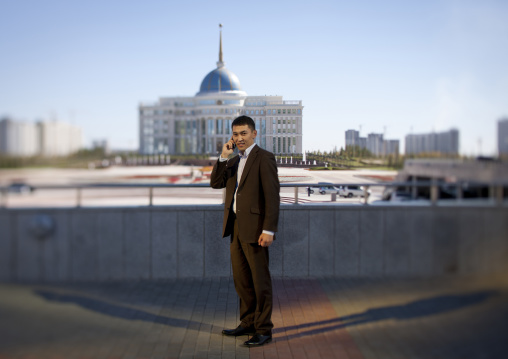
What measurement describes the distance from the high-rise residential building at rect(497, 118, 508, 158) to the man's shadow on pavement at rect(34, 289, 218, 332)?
2.21m

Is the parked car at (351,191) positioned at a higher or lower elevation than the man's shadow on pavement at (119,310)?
higher

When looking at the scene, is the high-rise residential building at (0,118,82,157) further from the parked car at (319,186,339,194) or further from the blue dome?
the parked car at (319,186,339,194)

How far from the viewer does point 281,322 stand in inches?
138

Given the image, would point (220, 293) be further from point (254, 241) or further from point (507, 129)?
point (507, 129)

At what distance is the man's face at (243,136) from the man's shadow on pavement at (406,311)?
1352 mm

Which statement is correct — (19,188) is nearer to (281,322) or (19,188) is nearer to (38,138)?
(38,138)

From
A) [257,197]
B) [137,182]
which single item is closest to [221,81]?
[137,182]

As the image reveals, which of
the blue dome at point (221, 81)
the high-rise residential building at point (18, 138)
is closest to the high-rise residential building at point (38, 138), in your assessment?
the high-rise residential building at point (18, 138)

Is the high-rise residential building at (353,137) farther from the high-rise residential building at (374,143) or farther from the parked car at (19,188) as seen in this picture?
the parked car at (19,188)

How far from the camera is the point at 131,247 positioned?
424 centimetres

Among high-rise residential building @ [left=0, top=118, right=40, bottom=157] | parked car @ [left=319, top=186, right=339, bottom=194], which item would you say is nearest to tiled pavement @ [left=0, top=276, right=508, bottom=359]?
high-rise residential building @ [left=0, top=118, right=40, bottom=157]

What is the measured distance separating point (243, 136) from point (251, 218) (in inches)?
21.4

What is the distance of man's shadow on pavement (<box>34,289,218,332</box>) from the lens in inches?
123

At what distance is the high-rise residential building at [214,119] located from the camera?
3.61 m
